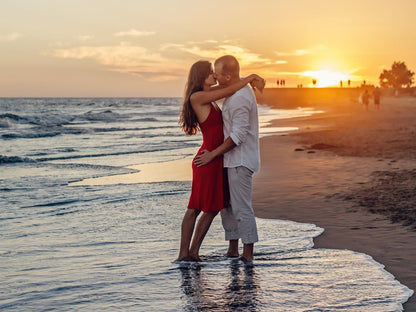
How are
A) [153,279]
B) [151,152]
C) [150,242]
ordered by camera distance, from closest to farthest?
[153,279]
[150,242]
[151,152]

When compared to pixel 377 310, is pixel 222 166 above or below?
above

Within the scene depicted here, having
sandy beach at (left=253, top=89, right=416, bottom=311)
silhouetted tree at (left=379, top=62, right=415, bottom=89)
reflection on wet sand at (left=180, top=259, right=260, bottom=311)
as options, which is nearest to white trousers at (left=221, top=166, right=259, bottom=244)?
reflection on wet sand at (left=180, top=259, right=260, bottom=311)

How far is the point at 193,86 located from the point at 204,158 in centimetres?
70

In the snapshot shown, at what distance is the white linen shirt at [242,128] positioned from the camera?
4.80 m

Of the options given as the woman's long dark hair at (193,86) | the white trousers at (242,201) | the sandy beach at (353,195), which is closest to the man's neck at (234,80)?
the woman's long dark hair at (193,86)

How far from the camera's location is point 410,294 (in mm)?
3941

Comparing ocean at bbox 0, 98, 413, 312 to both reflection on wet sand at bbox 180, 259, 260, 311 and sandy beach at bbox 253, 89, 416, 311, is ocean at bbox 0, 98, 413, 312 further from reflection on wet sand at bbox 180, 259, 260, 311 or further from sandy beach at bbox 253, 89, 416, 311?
sandy beach at bbox 253, 89, 416, 311

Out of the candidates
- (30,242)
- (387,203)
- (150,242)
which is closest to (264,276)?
(150,242)

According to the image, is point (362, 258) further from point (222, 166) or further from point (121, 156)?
point (121, 156)

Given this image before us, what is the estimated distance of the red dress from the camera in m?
5.01

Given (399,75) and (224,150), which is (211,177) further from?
(399,75)

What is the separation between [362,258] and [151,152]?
12367 mm

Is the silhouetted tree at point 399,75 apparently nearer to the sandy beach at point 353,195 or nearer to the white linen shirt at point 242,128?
the sandy beach at point 353,195

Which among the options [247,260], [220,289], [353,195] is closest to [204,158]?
[247,260]
